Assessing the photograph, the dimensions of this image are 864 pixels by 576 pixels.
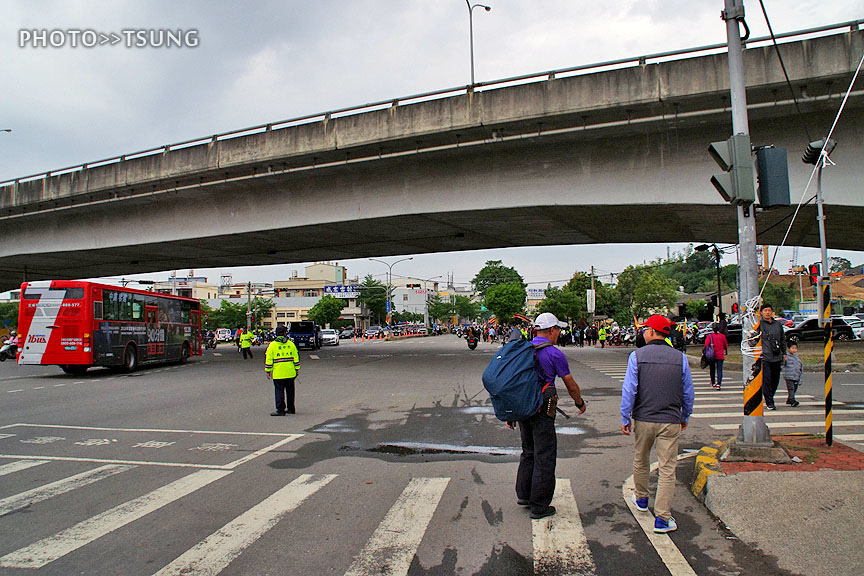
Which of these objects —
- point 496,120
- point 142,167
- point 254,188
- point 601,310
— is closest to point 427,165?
point 496,120

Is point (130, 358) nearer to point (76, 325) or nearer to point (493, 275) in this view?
point (76, 325)

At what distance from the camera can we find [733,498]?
5098 mm

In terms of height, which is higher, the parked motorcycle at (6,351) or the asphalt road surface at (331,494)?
the parked motorcycle at (6,351)

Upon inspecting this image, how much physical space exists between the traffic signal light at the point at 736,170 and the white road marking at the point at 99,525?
6744 millimetres

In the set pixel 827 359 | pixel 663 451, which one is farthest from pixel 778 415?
pixel 663 451

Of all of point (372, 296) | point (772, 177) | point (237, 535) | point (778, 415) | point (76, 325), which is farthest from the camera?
point (372, 296)

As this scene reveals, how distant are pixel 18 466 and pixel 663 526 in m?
7.34

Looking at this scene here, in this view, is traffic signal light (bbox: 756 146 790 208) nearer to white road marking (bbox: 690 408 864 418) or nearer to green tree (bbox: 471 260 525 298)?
white road marking (bbox: 690 408 864 418)

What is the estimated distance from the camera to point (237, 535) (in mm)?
4730

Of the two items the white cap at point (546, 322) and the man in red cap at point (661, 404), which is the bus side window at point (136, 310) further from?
the man in red cap at point (661, 404)

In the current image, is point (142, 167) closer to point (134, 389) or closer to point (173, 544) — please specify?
point (134, 389)

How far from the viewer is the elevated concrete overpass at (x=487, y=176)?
14109 mm

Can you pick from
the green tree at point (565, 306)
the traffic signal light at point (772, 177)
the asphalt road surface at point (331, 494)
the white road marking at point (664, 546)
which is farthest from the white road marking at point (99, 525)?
the green tree at point (565, 306)

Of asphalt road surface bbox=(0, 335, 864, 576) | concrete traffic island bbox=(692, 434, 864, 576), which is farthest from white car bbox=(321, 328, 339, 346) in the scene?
concrete traffic island bbox=(692, 434, 864, 576)
